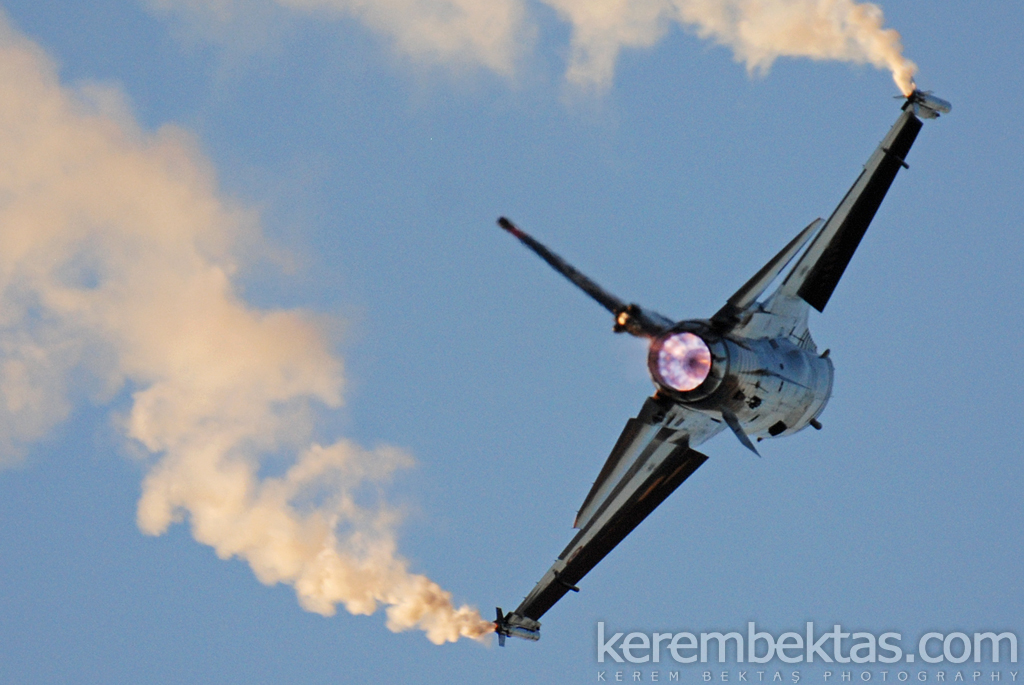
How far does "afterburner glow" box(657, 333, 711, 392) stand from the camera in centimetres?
4347

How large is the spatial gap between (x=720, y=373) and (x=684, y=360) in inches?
60.6

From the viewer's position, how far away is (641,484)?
5703cm

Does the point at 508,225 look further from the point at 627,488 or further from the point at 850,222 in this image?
the point at 850,222

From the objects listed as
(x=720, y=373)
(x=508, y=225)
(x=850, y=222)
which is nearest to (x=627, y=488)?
(x=720, y=373)

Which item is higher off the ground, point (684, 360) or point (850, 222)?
point (850, 222)

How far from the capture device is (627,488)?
5750 centimetres

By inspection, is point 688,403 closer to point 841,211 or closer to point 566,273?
point 566,273

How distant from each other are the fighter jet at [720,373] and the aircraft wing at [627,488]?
6 cm

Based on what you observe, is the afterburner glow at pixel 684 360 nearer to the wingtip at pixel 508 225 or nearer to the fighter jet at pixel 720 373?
the fighter jet at pixel 720 373

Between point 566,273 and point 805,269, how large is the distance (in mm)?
15383

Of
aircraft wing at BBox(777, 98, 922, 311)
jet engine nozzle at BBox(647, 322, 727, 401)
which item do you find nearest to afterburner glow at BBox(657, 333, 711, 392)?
jet engine nozzle at BBox(647, 322, 727, 401)

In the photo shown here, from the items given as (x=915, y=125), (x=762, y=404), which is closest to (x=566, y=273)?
(x=762, y=404)

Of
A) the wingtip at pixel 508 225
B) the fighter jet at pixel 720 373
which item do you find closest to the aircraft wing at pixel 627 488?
the fighter jet at pixel 720 373

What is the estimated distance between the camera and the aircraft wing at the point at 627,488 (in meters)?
53.8
